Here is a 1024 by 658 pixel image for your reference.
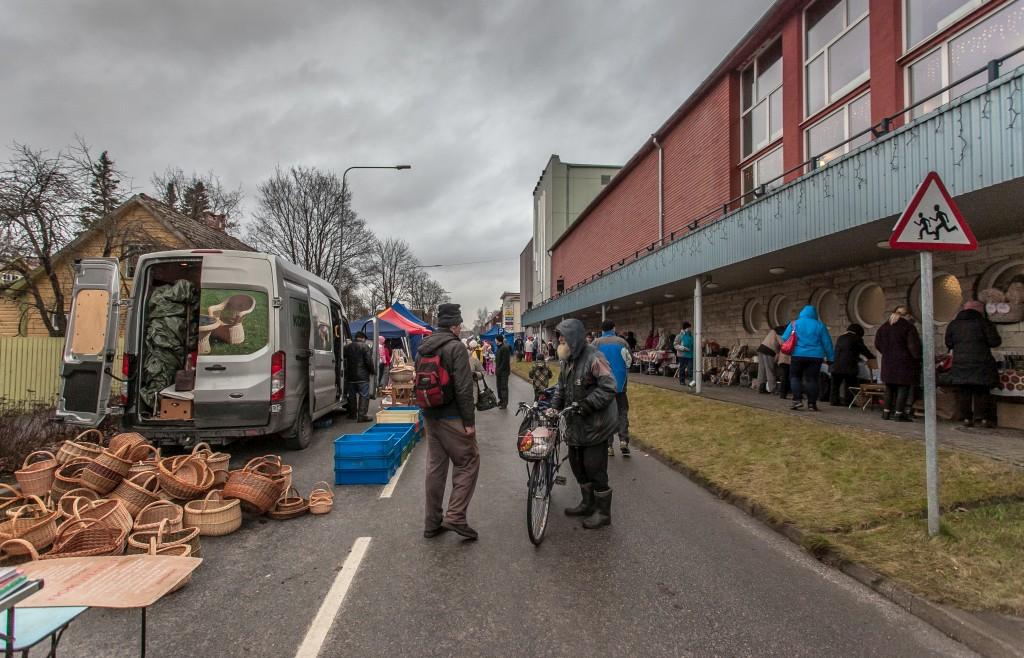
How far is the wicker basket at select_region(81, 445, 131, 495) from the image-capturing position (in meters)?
4.73

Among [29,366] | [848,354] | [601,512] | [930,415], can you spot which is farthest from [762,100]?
[29,366]

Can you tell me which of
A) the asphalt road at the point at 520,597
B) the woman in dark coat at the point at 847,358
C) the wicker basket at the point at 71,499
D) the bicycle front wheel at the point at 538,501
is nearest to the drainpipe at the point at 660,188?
the woman in dark coat at the point at 847,358

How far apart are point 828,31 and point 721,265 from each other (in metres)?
6.10

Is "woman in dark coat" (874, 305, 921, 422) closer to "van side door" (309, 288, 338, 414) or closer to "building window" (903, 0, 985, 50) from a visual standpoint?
"building window" (903, 0, 985, 50)

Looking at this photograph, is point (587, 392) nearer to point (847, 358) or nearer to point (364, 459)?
point (364, 459)

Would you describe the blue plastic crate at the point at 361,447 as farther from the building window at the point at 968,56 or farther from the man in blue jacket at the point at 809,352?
the building window at the point at 968,56

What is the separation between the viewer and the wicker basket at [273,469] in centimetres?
512

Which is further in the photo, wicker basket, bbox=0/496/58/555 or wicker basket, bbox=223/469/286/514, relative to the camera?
wicker basket, bbox=223/469/286/514

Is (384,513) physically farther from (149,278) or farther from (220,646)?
(149,278)

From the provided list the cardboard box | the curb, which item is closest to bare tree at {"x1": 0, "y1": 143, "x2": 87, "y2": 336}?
the cardboard box

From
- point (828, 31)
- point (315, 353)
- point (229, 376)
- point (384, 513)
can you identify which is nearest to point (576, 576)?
point (384, 513)

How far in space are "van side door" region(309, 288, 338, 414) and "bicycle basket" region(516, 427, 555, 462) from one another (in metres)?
4.78

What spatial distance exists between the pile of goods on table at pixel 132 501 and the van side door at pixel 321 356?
255cm

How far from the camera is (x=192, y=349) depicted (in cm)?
762
